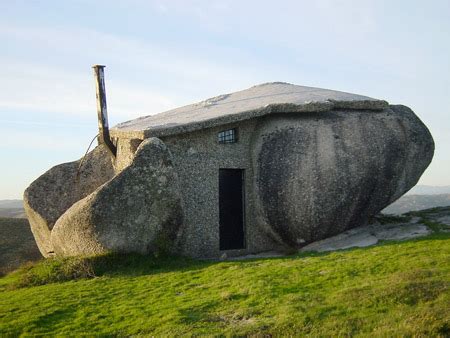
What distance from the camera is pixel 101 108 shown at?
1709cm

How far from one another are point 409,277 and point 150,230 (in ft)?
21.9

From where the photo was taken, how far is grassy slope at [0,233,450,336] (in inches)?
335

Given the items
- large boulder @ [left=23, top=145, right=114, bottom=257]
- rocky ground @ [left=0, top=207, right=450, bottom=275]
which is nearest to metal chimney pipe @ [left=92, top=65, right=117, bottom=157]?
large boulder @ [left=23, top=145, right=114, bottom=257]

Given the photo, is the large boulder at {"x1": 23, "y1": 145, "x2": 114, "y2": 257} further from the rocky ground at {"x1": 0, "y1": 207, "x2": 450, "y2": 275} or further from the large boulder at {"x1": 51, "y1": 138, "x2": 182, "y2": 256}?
the large boulder at {"x1": 51, "y1": 138, "x2": 182, "y2": 256}

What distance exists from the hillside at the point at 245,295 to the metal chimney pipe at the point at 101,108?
5.01m

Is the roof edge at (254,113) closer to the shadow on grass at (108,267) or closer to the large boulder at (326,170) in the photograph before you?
the large boulder at (326,170)

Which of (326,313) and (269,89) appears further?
(269,89)

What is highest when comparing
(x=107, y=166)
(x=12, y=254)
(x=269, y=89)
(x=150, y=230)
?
(x=269, y=89)

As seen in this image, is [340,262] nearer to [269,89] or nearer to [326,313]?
[326,313]

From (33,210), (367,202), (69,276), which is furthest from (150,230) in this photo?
(367,202)

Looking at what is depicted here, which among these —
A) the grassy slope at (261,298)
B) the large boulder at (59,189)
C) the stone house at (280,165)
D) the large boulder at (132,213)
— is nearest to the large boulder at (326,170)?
the stone house at (280,165)

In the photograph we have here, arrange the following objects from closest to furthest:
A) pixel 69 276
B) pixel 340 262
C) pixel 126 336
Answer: pixel 126 336 < pixel 340 262 < pixel 69 276

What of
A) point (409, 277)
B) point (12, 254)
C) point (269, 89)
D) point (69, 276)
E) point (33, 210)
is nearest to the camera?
point (409, 277)

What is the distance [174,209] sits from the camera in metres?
14.2
